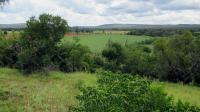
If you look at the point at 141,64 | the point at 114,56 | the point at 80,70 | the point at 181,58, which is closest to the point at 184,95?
the point at 80,70

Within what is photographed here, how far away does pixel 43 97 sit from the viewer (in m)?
15.4

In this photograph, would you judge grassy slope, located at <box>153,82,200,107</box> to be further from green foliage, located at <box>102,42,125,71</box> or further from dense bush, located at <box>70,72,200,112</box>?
green foliage, located at <box>102,42,125,71</box>

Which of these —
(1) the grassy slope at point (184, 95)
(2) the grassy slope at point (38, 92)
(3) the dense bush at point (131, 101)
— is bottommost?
(1) the grassy slope at point (184, 95)

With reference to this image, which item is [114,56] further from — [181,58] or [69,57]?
[69,57]

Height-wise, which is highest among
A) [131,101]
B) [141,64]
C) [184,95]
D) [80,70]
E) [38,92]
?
[131,101]

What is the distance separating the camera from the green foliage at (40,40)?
2453 cm

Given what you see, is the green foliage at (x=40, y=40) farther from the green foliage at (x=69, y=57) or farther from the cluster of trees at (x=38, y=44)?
the green foliage at (x=69, y=57)

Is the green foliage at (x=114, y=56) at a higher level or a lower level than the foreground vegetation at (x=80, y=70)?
lower

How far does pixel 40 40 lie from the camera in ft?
80.8

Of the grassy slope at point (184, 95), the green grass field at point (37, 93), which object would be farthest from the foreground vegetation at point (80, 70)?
the grassy slope at point (184, 95)

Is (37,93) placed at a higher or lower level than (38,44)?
lower

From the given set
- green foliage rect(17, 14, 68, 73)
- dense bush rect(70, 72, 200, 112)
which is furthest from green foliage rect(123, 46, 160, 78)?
dense bush rect(70, 72, 200, 112)

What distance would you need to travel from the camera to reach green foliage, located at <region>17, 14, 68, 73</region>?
966 inches

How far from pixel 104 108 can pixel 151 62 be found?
30.5 m
